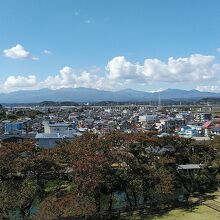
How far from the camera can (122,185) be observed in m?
19.5

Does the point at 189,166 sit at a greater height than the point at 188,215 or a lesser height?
greater

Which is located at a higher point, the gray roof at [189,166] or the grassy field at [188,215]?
the gray roof at [189,166]

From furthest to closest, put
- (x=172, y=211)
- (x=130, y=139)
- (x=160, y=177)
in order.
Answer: (x=130, y=139) < (x=160, y=177) < (x=172, y=211)

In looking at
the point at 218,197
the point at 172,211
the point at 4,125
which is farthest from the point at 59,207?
the point at 4,125

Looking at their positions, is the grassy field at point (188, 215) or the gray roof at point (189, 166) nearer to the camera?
the grassy field at point (188, 215)

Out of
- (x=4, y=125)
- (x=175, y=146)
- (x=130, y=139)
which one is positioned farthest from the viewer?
(x=4, y=125)

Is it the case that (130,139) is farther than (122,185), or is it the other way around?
(130,139)

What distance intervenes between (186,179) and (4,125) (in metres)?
48.9

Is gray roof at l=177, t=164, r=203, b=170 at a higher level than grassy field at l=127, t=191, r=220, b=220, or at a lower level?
higher

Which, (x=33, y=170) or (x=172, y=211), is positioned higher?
(x=33, y=170)

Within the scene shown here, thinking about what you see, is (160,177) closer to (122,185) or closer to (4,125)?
(122,185)

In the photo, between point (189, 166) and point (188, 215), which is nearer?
point (188, 215)

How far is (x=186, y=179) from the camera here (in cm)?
2414

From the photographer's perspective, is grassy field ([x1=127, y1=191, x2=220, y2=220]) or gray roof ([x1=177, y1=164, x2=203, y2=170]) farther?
gray roof ([x1=177, y1=164, x2=203, y2=170])
